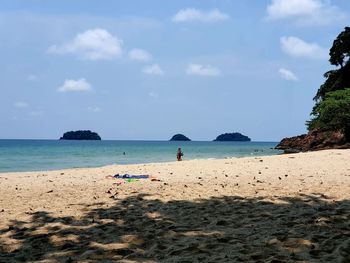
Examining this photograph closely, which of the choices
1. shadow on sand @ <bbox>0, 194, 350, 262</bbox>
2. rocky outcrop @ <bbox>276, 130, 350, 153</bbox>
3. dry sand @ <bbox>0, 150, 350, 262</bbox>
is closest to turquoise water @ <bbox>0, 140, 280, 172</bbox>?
rocky outcrop @ <bbox>276, 130, 350, 153</bbox>

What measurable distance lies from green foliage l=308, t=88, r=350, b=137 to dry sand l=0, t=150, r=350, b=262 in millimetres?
31682

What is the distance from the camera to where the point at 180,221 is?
7898mm

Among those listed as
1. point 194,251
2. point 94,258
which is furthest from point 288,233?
point 94,258

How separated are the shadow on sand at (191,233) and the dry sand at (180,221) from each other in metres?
0.01

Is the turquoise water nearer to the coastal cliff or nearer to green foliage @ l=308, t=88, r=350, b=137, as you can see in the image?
the coastal cliff

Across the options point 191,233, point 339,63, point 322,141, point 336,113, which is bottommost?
point 191,233

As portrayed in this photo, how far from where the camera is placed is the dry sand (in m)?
5.79

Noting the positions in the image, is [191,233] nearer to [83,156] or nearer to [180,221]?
[180,221]

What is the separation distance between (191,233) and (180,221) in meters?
1.01

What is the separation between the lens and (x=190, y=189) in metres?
11.9

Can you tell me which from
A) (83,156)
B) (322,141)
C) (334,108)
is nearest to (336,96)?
(334,108)

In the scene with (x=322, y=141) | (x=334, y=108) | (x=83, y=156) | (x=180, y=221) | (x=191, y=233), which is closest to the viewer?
(x=191, y=233)

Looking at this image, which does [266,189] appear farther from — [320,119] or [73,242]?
[320,119]

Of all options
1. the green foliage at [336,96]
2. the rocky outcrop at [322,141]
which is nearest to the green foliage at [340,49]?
the green foliage at [336,96]
